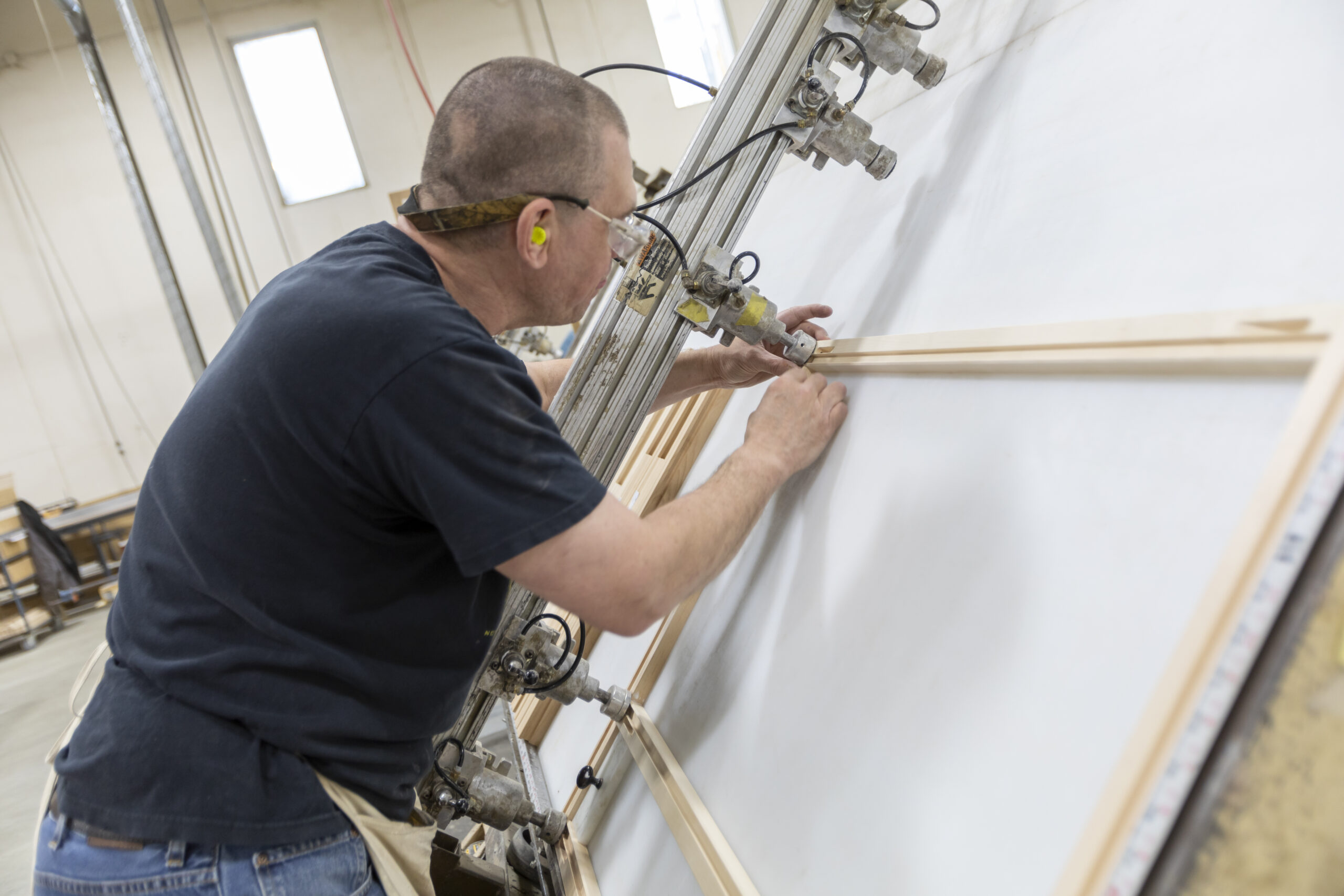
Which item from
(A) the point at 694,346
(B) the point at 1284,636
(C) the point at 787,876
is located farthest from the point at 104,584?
(B) the point at 1284,636

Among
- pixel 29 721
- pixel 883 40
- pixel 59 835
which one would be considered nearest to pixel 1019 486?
pixel 883 40

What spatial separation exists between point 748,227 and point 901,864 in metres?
1.88

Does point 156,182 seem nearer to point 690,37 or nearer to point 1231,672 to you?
point 690,37

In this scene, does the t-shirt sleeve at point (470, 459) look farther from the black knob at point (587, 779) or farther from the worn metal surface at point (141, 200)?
the worn metal surface at point (141, 200)

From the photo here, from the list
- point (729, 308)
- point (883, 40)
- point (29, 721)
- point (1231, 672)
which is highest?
point (883, 40)

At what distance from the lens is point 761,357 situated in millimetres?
1290

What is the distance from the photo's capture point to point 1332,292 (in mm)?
551

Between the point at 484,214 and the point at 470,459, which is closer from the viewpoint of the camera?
the point at 470,459

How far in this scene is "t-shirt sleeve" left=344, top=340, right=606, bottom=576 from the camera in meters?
0.74

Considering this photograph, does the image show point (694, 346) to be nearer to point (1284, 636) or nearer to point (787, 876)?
point (787, 876)

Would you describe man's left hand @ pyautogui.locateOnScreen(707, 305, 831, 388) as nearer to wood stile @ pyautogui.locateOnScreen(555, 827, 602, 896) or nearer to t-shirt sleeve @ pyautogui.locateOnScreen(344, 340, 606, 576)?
t-shirt sleeve @ pyautogui.locateOnScreen(344, 340, 606, 576)

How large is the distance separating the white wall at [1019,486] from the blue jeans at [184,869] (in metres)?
0.47

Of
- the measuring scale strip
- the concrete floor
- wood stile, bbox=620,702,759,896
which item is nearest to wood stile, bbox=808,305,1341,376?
the measuring scale strip

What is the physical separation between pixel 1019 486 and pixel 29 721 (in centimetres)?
463
